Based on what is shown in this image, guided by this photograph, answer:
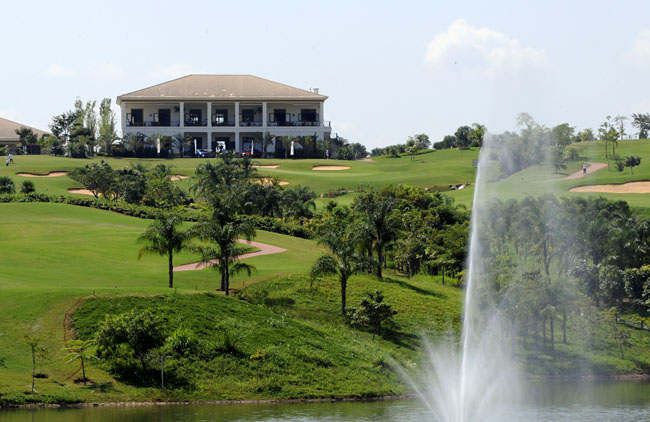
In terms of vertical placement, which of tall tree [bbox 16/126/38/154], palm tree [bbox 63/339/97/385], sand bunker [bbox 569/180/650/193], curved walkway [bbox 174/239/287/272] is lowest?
palm tree [bbox 63/339/97/385]

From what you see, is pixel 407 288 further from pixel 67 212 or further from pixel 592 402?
pixel 67 212

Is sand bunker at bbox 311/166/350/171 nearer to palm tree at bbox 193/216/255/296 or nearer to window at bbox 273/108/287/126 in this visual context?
window at bbox 273/108/287/126

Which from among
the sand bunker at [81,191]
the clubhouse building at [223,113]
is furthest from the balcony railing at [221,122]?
the sand bunker at [81,191]

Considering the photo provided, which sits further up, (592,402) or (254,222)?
(254,222)

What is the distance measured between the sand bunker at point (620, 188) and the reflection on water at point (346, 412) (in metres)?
60.0

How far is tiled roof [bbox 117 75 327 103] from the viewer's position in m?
167

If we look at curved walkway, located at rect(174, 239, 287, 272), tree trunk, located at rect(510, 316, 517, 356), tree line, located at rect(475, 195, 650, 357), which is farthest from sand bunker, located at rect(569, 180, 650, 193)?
tree trunk, located at rect(510, 316, 517, 356)

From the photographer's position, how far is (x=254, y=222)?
9044 cm

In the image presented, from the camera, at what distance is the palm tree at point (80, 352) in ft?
150

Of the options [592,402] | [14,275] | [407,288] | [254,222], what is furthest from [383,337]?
[254,222]

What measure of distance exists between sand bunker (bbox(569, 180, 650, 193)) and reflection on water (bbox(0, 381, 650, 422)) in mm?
60008

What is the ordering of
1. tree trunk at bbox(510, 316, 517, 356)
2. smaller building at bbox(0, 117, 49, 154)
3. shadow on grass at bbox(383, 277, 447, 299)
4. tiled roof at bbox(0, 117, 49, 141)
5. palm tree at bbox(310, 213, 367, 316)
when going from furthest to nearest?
tiled roof at bbox(0, 117, 49, 141)
smaller building at bbox(0, 117, 49, 154)
shadow on grass at bbox(383, 277, 447, 299)
tree trunk at bbox(510, 316, 517, 356)
palm tree at bbox(310, 213, 367, 316)

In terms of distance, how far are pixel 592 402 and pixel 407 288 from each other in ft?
71.1

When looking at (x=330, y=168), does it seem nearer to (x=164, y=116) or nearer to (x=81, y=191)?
(x=164, y=116)
